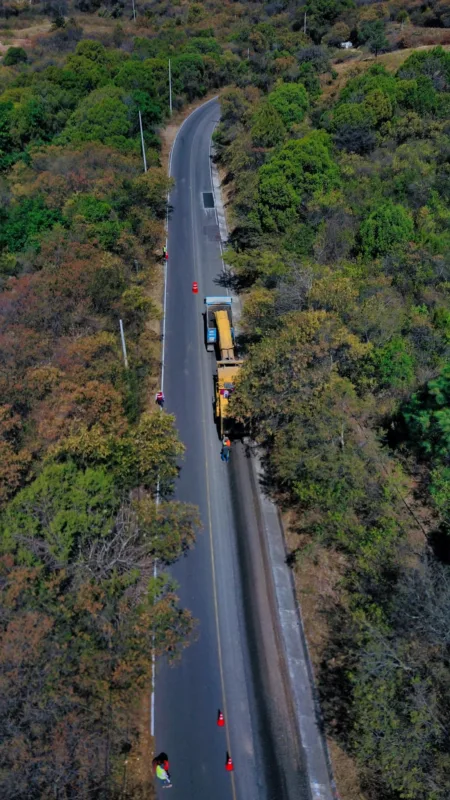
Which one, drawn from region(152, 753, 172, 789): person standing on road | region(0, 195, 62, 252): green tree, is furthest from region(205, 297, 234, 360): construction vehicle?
region(152, 753, 172, 789): person standing on road

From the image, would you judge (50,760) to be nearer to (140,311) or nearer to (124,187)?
(140,311)

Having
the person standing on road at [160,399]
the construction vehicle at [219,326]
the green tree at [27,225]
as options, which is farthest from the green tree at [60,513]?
the green tree at [27,225]

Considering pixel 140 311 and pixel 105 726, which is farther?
pixel 140 311

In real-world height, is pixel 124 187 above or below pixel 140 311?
above

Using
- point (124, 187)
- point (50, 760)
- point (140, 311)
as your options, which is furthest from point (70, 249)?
point (50, 760)

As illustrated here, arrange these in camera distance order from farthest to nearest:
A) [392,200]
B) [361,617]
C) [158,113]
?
[158,113], [392,200], [361,617]

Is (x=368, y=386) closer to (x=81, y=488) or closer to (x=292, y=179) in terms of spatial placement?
(x=81, y=488)

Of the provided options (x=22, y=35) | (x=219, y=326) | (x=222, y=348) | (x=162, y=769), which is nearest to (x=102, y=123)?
(x=219, y=326)
